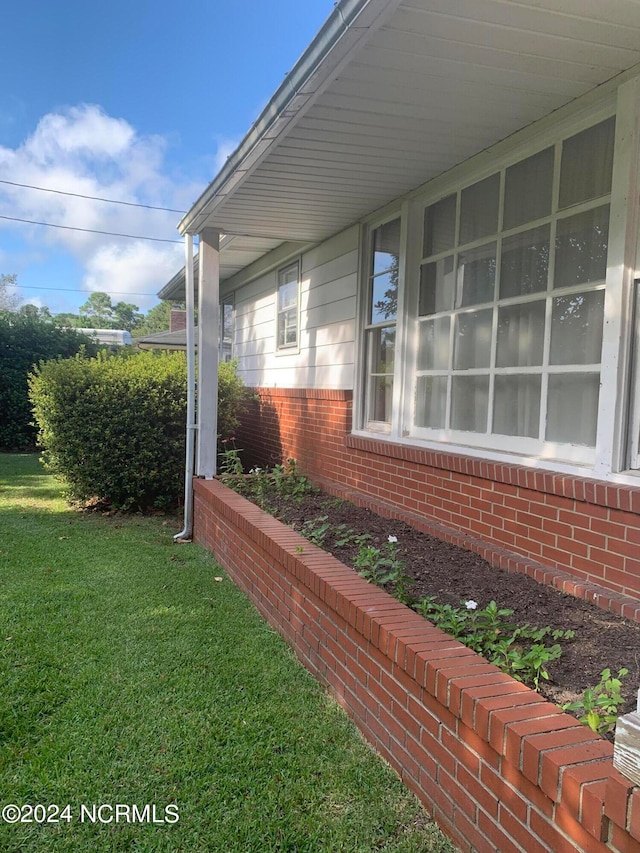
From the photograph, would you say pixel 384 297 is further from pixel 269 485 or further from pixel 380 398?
pixel 269 485

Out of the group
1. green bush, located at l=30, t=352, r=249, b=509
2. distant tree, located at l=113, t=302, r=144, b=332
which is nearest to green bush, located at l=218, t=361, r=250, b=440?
green bush, located at l=30, t=352, r=249, b=509

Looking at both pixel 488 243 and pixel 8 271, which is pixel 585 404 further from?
pixel 8 271

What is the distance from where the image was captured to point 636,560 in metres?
2.85

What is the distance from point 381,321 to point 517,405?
203 centimetres

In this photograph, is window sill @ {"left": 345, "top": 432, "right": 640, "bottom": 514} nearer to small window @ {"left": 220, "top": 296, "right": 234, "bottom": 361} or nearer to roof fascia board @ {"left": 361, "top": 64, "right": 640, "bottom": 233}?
roof fascia board @ {"left": 361, "top": 64, "right": 640, "bottom": 233}

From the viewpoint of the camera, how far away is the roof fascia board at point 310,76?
254cm

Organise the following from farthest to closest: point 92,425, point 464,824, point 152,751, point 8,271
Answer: point 8,271 < point 92,425 < point 152,751 < point 464,824

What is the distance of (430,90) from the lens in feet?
10.9

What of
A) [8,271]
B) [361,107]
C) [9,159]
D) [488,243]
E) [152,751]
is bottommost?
[152,751]

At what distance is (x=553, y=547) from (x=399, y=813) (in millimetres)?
1777

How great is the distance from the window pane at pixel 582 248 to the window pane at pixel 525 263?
122 mm

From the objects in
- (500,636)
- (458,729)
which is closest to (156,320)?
(500,636)

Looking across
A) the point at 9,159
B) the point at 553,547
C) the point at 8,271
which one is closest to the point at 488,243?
the point at 553,547

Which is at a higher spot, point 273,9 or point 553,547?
point 273,9
